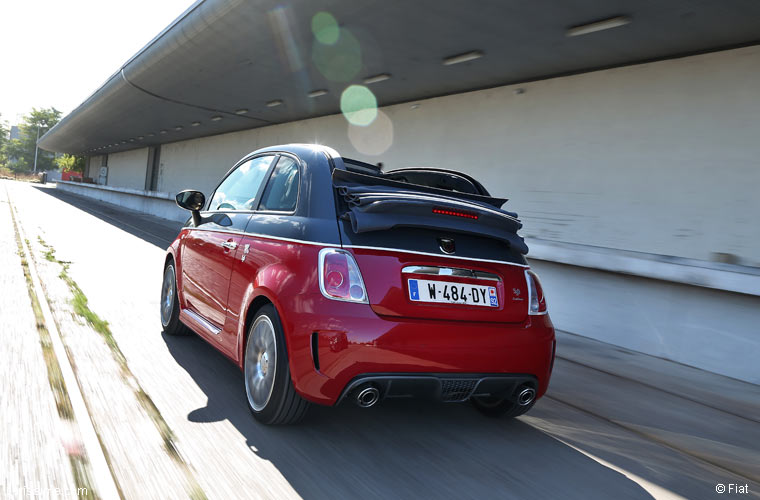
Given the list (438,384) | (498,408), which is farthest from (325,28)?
(438,384)

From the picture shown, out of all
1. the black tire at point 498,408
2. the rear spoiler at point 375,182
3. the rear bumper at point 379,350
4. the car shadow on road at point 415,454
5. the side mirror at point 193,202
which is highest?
the rear spoiler at point 375,182

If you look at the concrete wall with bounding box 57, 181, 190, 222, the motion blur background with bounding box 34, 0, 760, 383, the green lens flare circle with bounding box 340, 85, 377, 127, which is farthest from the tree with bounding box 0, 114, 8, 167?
the motion blur background with bounding box 34, 0, 760, 383

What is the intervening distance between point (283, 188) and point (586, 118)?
6886 mm

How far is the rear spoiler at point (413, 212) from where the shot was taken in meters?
3.17

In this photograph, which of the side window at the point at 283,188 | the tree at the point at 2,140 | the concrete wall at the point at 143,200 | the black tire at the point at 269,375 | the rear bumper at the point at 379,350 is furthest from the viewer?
the tree at the point at 2,140

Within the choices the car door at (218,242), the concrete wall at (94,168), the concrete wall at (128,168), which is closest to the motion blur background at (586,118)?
the car door at (218,242)

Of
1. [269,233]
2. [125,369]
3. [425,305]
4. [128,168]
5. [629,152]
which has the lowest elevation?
[125,369]

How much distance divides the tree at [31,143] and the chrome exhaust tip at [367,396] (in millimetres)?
149504

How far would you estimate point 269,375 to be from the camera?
334cm

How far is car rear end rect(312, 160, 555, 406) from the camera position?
2.96m

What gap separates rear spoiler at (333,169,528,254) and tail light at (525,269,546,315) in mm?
178

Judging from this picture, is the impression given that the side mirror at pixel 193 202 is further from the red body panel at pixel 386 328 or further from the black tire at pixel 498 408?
the black tire at pixel 498 408

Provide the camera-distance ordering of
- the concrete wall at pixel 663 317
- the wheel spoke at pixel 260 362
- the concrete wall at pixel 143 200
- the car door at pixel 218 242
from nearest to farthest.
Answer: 1. the wheel spoke at pixel 260 362
2. the car door at pixel 218 242
3. the concrete wall at pixel 663 317
4. the concrete wall at pixel 143 200

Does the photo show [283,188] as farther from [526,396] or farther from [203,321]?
[526,396]
